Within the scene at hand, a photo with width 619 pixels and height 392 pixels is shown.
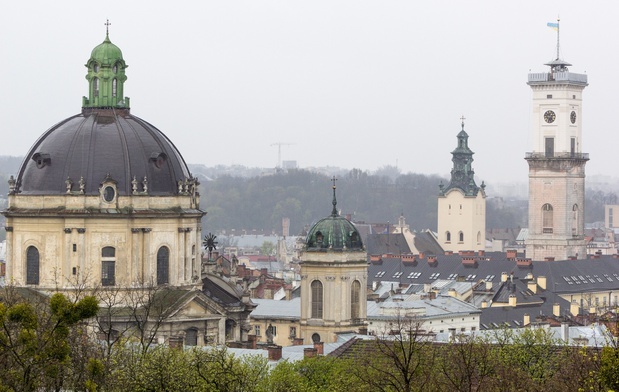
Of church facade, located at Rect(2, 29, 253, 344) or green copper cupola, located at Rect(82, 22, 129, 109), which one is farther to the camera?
green copper cupola, located at Rect(82, 22, 129, 109)

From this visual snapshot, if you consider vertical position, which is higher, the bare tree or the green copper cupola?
the green copper cupola

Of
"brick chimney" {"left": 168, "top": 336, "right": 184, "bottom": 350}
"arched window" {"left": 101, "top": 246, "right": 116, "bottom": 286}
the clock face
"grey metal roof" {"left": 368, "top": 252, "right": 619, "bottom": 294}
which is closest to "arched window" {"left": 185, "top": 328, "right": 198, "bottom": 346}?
"brick chimney" {"left": 168, "top": 336, "right": 184, "bottom": 350}

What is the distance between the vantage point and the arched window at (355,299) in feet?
363

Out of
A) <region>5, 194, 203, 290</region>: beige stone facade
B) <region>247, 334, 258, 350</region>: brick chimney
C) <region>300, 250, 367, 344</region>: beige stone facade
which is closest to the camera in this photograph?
<region>5, 194, 203, 290</region>: beige stone facade

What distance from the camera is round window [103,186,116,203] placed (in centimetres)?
10269

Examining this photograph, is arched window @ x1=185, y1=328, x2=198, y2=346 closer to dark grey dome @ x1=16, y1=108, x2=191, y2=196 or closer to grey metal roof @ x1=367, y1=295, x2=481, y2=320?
dark grey dome @ x1=16, y1=108, x2=191, y2=196

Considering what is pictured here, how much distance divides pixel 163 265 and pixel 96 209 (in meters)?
4.53

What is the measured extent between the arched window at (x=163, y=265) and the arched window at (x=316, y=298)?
9070 millimetres

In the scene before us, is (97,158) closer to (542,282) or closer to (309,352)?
(309,352)

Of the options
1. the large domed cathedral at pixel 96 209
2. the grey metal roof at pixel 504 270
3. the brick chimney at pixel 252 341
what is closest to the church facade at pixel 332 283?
the brick chimney at pixel 252 341

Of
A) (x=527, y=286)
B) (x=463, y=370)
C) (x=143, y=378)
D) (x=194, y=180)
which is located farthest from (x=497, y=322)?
(x=143, y=378)

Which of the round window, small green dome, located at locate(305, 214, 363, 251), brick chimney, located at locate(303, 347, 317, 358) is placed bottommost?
brick chimney, located at locate(303, 347, 317, 358)

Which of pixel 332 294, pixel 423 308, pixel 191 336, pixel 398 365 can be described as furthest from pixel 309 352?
pixel 423 308

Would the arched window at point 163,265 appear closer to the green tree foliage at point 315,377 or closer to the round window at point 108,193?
the round window at point 108,193
